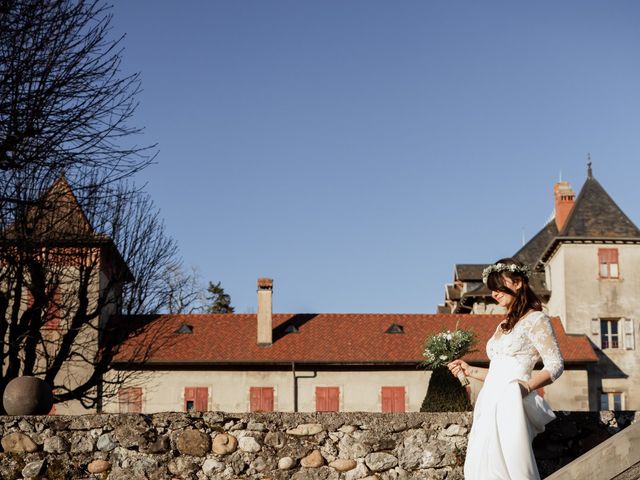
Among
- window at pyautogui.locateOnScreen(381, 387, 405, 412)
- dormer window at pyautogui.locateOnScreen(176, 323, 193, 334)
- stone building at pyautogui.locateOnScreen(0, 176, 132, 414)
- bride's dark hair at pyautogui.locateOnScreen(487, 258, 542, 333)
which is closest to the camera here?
bride's dark hair at pyautogui.locateOnScreen(487, 258, 542, 333)

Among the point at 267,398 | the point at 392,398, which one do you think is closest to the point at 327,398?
the point at 267,398

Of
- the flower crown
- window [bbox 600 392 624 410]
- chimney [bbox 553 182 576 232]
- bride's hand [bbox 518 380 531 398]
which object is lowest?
window [bbox 600 392 624 410]

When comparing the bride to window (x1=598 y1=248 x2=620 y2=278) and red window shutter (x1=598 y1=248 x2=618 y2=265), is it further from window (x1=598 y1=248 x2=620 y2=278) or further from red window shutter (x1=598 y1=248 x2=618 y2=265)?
red window shutter (x1=598 y1=248 x2=618 y2=265)

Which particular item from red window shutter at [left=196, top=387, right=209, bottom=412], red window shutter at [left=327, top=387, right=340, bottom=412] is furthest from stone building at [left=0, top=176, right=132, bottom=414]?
red window shutter at [left=327, top=387, right=340, bottom=412]

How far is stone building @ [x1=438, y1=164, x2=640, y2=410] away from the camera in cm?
3497

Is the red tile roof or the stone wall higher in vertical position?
the red tile roof

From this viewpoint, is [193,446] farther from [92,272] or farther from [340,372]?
[340,372]

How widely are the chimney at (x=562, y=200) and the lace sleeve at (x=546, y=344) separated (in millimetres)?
38392

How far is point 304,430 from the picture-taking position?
7707 millimetres

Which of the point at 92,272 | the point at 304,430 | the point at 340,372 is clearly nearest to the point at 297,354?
the point at 340,372

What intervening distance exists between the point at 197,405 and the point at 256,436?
25.2 metres

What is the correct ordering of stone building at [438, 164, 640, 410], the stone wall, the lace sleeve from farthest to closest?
stone building at [438, 164, 640, 410] → the stone wall → the lace sleeve

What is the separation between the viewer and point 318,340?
34.0m

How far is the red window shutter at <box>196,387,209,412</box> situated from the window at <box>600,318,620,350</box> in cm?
1638
